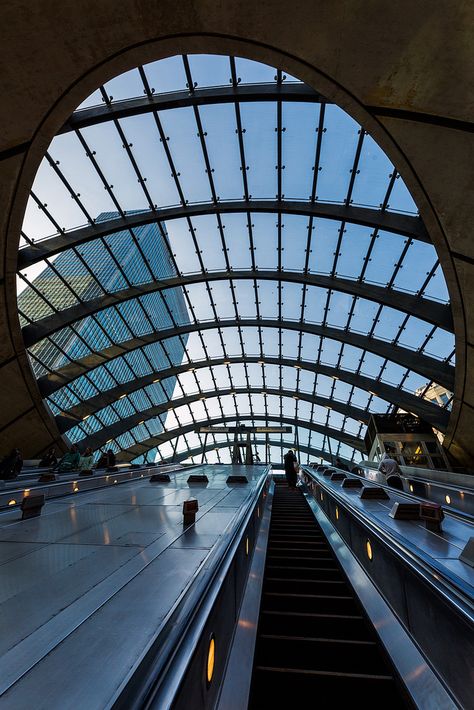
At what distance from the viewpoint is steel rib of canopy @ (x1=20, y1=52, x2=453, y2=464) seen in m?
13.1

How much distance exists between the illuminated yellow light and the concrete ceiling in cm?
1124

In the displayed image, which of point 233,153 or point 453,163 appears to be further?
point 233,153

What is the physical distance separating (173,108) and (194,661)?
16875 millimetres

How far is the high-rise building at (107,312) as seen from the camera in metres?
18.8

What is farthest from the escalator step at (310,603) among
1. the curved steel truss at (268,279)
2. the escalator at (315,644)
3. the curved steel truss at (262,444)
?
the curved steel truss at (262,444)

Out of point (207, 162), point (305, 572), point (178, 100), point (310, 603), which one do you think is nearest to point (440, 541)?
point (310, 603)

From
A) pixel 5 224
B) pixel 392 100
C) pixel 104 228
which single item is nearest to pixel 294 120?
pixel 392 100

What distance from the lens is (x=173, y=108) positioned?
1337cm

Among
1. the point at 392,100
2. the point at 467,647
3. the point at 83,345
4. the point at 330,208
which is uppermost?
the point at 330,208

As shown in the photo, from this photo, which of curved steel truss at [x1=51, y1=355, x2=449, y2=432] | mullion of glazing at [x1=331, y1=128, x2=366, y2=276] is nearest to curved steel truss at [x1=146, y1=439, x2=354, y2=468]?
curved steel truss at [x1=51, y1=355, x2=449, y2=432]

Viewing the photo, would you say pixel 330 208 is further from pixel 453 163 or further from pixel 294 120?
pixel 453 163

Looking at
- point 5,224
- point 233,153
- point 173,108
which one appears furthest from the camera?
point 233,153

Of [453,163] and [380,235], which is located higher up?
[380,235]

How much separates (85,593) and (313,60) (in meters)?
11.8
